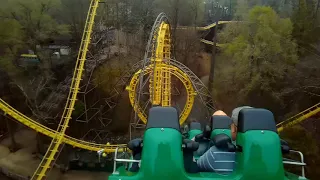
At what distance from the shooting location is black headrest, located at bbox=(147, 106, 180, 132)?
2279mm

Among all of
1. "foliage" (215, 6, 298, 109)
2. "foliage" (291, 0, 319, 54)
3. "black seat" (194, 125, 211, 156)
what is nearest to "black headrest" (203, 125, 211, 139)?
"black seat" (194, 125, 211, 156)

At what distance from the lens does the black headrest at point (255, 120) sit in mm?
2236

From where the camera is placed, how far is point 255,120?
7.39 ft

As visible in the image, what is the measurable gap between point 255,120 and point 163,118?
642 millimetres

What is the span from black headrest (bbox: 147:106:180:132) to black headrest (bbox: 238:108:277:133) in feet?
1.48

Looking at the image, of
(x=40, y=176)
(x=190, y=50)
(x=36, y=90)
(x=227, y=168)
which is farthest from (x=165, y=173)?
(x=190, y=50)

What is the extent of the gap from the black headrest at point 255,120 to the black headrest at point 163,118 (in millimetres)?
452

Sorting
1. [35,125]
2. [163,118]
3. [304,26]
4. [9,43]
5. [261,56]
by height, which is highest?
[304,26]

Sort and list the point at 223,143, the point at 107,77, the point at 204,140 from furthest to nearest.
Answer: the point at 107,77
the point at 204,140
the point at 223,143

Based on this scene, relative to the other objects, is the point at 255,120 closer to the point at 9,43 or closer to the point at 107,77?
the point at 107,77

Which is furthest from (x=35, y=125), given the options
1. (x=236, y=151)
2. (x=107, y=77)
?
(x=236, y=151)

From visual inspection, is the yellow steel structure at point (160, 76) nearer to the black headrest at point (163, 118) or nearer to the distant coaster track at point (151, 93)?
the distant coaster track at point (151, 93)

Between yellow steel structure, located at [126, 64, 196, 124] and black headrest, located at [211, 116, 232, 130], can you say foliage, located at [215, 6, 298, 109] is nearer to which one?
yellow steel structure, located at [126, 64, 196, 124]

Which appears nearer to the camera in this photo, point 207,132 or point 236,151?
point 236,151
